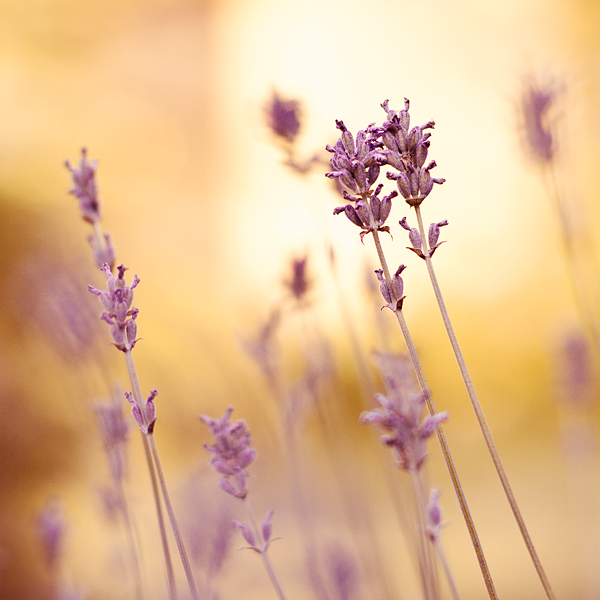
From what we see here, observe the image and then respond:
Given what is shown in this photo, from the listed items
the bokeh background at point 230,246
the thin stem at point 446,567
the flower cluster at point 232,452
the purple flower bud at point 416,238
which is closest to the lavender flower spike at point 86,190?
the flower cluster at point 232,452

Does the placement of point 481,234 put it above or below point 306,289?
above

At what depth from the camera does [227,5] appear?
3469 millimetres

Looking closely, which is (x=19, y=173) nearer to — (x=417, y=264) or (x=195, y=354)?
(x=195, y=354)

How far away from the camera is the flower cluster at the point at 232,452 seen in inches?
22.4

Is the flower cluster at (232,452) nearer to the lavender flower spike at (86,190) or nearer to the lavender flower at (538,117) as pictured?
the lavender flower spike at (86,190)

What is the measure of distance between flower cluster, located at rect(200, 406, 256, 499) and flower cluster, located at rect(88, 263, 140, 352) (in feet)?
0.44

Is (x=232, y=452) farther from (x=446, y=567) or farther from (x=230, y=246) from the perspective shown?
(x=230, y=246)

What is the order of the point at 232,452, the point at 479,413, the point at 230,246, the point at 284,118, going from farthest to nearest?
the point at 230,246, the point at 284,118, the point at 232,452, the point at 479,413

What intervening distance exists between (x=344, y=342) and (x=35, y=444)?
172cm

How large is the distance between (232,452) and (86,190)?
1.20ft

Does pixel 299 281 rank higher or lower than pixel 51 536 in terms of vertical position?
higher

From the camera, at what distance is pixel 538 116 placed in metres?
0.79

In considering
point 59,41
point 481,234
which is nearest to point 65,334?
point 481,234

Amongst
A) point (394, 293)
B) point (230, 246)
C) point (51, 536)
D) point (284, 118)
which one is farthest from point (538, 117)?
point (230, 246)
